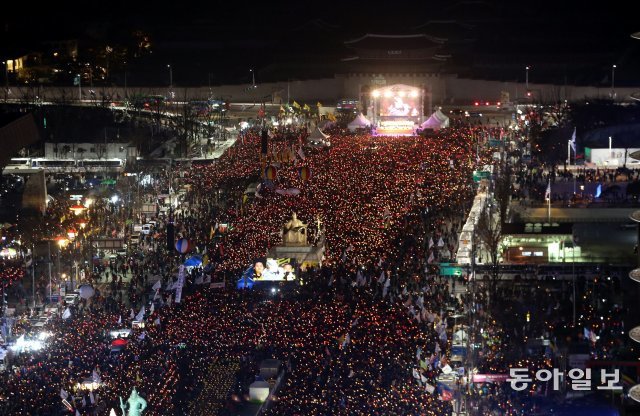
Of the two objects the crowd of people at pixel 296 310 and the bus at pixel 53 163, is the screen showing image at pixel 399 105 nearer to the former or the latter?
the crowd of people at pixel 296 310

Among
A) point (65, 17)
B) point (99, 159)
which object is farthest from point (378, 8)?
point (99, 159)

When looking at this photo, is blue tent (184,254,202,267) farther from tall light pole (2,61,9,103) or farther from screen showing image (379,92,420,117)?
tall light pole (2,61,9,103)

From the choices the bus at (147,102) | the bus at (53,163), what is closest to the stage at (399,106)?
the bus at (53,163)

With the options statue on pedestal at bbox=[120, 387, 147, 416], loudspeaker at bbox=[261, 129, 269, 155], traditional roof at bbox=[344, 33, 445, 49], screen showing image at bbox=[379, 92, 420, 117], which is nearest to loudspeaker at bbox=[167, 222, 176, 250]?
loudspeaker at bbox=[261, 129, 269, 155]

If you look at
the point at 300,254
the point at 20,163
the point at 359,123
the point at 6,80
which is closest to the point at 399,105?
the point at 359,123

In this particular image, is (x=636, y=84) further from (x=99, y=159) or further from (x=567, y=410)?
(x=567, y=410)

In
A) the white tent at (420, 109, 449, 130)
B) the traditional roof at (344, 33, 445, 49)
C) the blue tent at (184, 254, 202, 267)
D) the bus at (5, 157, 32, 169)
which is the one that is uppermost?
the traditional roof at (344, 33, 445, 49)
